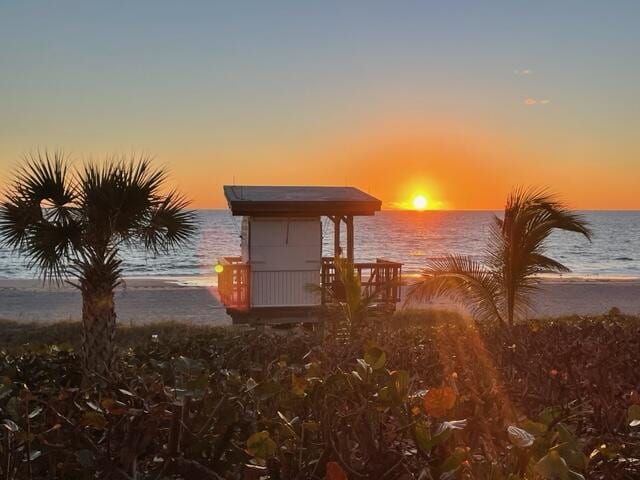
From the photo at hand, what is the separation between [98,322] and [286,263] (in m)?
10.3

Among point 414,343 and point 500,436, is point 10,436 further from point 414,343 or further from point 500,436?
point 414,343

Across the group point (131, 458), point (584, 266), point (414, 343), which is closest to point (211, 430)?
point (131, 458)

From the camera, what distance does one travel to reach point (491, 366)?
13.3 feet

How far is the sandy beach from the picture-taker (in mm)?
26097

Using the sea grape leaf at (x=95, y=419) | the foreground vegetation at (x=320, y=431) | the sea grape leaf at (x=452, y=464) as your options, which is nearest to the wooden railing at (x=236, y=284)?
the foreground vegetation at (x=320, y=431)

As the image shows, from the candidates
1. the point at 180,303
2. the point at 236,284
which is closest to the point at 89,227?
the point at 236,284

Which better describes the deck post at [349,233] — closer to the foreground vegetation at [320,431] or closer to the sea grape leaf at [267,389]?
the foreground vegetation at [320,431]

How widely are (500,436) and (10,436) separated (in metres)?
1.35

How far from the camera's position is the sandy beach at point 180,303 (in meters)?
26.1

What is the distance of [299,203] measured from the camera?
726 inches

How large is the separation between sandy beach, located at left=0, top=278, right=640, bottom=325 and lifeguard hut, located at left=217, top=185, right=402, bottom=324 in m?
4.83

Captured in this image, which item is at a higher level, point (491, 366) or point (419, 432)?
point (419, 432)

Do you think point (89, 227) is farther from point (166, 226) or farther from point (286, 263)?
point (286, 263)

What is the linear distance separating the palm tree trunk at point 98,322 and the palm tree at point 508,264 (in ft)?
15.5
